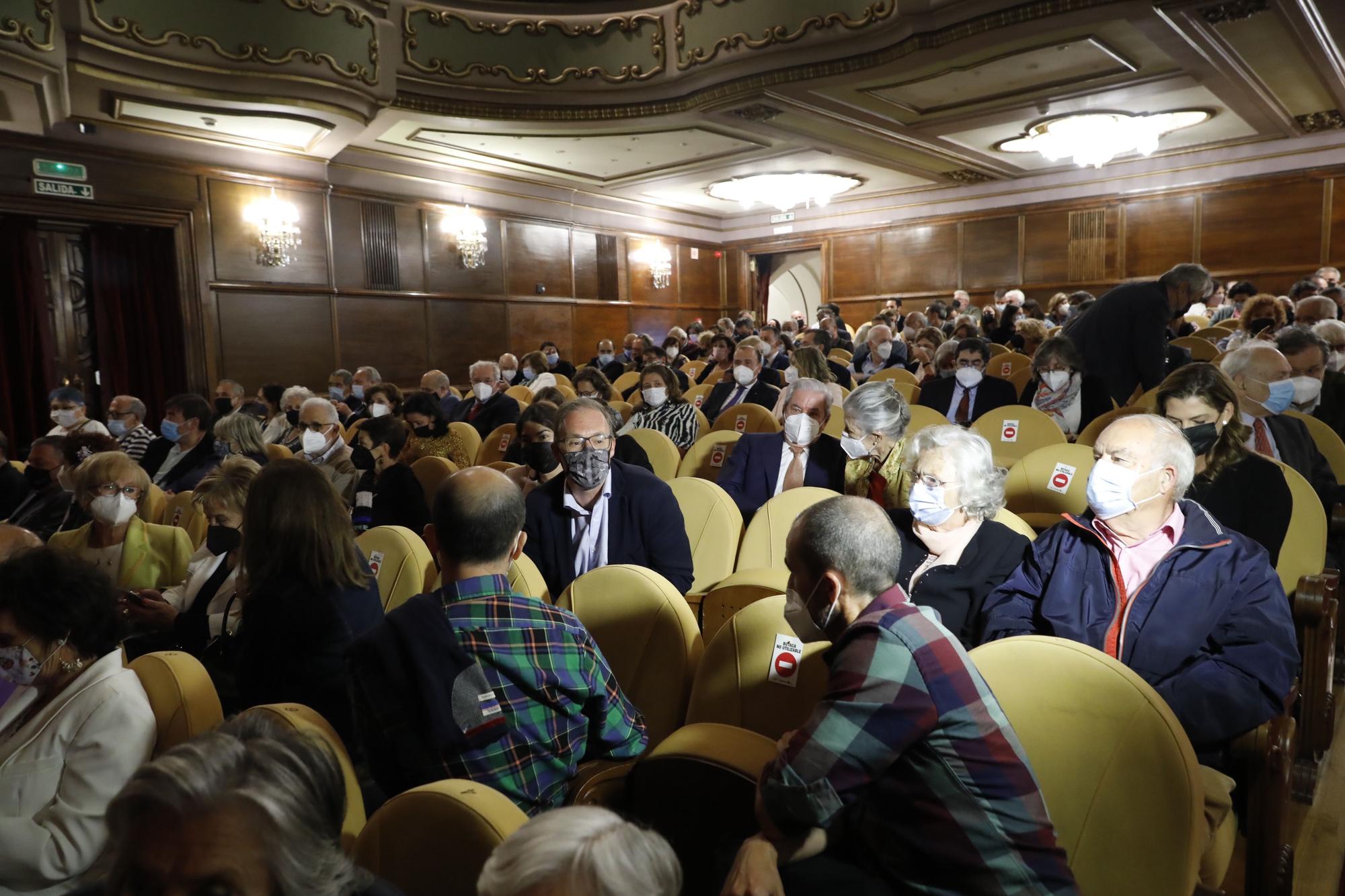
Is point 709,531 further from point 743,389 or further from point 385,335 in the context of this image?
point 385,335

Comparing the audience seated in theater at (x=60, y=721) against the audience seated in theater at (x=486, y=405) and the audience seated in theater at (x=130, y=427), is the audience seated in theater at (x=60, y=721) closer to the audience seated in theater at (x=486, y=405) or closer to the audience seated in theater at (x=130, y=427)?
the audience seated in theater at (x=486, y=405)

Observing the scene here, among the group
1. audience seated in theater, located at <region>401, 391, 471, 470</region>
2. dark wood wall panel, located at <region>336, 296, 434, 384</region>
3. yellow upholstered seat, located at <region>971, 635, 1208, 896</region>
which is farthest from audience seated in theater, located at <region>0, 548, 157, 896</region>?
dark wood wall panel, located at <region>336, 296, 434, 384</region>

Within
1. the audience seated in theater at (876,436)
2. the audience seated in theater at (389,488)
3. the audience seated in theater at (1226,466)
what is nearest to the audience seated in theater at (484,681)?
the audience seated in theater at (876,436)

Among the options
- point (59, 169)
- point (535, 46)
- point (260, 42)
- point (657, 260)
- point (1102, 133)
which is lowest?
point (657, 260)

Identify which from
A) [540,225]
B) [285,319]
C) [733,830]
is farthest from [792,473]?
[540,225]

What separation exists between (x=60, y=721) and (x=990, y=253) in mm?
13575

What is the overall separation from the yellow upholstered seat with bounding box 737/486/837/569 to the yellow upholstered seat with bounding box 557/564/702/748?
2.94ft

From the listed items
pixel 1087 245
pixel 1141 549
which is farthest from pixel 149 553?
pixel 1087 245

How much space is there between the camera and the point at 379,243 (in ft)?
35.6

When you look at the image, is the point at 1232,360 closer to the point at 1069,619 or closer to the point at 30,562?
the point at 1069,619

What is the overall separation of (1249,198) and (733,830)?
12.9 m

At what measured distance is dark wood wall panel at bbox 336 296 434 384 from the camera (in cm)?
1057

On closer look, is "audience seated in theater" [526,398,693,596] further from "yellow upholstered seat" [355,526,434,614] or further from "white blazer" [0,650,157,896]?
"white blazer" [0,650,157,896]

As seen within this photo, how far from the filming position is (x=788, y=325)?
11625mm
